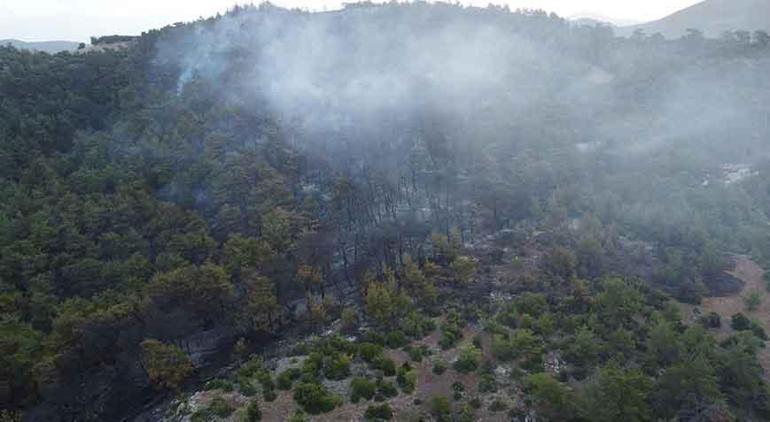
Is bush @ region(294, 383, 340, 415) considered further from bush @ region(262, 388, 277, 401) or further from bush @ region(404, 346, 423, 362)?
bush @ region(404, 346, 423, 362)

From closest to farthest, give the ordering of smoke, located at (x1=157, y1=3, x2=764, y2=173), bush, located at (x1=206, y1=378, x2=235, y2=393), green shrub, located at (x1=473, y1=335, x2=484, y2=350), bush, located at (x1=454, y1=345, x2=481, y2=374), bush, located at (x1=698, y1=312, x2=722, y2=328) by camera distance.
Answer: bush, located at (x1=206, y1=378, x2=235, y2=393) < bush, located at (x1=454, y1=345, x2=481, y2=374) < green shrub, located at (x1=473, y1=335, x2=484, y2=350) < bush, located at (x1=698, y1=312, x2=722, y2=328) < smoke, located at (x1=157, y1=3, x2=764, y2=173)

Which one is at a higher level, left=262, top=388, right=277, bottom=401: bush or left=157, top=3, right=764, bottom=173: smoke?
left=157, top=3, right=764, bottom=173: smoke

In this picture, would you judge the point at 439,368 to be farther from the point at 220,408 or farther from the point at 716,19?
the point at 716,19

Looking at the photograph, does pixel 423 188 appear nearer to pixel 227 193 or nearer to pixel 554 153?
pixel 554 153

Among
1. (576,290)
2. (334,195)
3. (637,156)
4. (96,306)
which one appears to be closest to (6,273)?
(96,306)

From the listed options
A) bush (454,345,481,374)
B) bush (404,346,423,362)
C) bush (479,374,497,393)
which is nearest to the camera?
bush (479,374,497,393)

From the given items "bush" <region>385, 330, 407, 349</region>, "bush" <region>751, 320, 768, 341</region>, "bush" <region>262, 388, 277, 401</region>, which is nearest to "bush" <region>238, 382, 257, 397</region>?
"bush" <region>262, 388, 277, 401</region>

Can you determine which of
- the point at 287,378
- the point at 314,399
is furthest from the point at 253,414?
the point at 287,378
